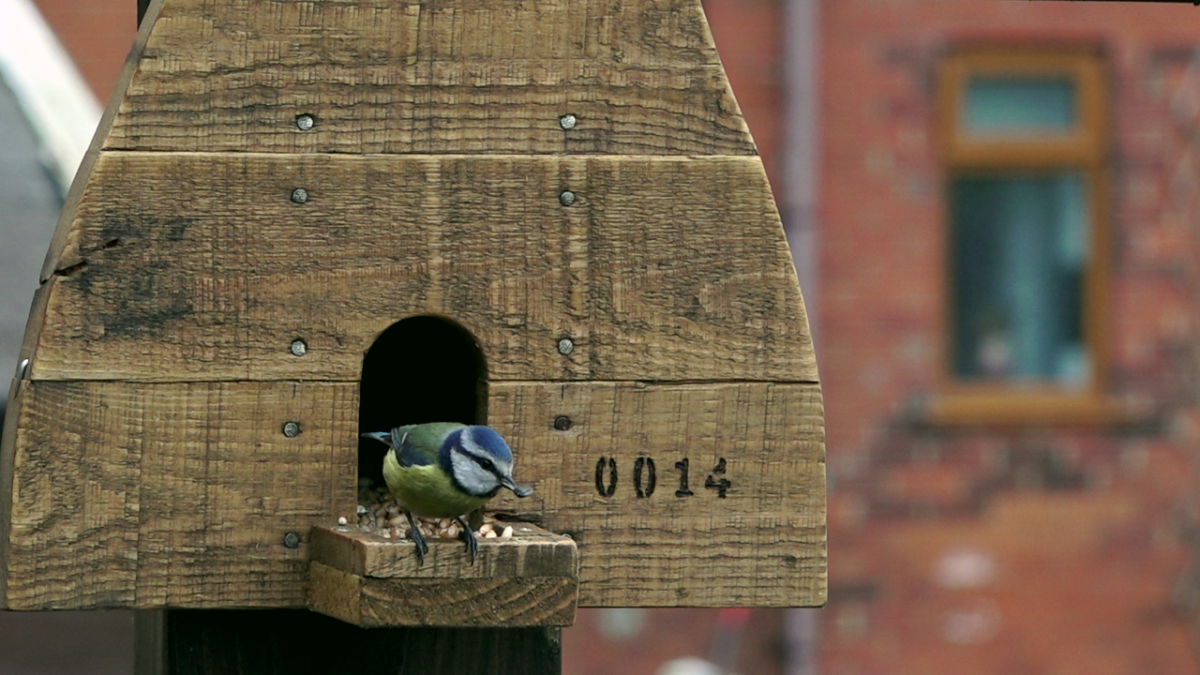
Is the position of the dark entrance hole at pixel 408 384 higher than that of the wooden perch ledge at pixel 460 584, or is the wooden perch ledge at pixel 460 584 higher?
the dark entrance hole at pixel 408 384

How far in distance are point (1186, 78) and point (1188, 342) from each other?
3.83 ft

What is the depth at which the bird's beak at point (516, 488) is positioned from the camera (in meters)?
2.56

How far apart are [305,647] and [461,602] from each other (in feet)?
1.41

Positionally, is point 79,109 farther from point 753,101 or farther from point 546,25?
point 753,101

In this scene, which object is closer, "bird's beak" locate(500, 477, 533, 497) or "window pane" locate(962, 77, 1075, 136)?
"bird's beak" locate(500, 477, 533, 497)

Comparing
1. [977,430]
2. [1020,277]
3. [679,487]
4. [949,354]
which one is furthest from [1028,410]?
[679,487]

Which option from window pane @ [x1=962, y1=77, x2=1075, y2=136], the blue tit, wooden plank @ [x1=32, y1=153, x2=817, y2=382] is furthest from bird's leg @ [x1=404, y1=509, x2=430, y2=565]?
window pane @ [x1=962, y1=77, x2=1075, y2=136]

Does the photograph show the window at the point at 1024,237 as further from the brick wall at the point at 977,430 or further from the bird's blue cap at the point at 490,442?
the bird's blue cap at the point at 490,442

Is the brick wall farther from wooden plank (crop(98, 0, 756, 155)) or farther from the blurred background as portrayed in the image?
wooden plank (crop(98, 0, 756, 155))

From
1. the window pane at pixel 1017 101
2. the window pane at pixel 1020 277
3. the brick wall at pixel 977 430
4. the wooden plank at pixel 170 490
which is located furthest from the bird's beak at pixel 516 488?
the window pane at pixel 1020 277

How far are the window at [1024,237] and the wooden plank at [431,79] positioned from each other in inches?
275

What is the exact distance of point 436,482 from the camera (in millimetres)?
2604

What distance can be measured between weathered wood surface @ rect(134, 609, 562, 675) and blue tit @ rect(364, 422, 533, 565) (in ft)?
0.54

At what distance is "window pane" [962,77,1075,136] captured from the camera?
965cm
